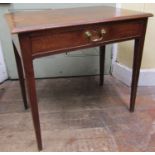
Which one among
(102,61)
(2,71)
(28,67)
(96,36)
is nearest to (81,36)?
(96,36)

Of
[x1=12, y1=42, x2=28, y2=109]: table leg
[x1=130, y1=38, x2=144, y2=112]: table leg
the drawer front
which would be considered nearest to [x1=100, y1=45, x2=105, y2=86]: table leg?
[x1=130, y1=38, x2=144, y2=112]: table leg

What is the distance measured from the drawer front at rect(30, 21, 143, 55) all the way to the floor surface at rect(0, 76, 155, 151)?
56cm

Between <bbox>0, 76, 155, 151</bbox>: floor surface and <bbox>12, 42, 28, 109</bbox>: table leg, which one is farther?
<bbox>12, 42, 28, 109</bbox>: table leg

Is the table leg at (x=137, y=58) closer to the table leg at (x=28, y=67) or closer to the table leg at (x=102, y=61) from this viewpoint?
the table leg at (x=102, y=61)

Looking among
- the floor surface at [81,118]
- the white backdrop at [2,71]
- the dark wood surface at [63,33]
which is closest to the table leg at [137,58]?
the dark wood surface at [63,33]

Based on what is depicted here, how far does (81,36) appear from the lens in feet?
2.95

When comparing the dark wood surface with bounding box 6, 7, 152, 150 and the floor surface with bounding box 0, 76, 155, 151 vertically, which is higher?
the dark wood surface with bounding box 6, 7, 152, 150

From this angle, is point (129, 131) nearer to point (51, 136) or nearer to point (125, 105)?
point (125, 105)

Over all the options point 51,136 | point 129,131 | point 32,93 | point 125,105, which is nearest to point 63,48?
point 32,93

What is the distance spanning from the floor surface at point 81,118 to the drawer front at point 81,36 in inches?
22.1

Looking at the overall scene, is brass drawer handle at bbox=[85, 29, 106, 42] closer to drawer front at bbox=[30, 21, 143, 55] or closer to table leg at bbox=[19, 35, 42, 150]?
drawer front at bbox=[30, 21, 143, 55]

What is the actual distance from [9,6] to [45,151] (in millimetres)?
1138

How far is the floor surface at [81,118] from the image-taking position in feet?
3.67

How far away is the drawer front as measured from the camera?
827 mm
